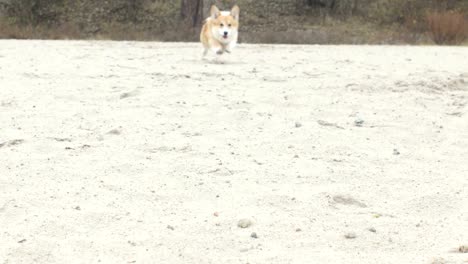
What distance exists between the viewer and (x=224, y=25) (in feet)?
31.3

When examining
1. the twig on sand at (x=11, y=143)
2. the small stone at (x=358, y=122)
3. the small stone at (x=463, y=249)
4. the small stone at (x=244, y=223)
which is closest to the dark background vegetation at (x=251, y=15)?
the small stone at (x=358, y=122)

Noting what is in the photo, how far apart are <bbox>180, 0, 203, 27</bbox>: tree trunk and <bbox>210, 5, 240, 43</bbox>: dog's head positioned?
9.25 meters

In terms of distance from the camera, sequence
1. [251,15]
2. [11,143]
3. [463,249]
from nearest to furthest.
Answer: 1. [463,249]
2. [11,143]
3. [251,15]

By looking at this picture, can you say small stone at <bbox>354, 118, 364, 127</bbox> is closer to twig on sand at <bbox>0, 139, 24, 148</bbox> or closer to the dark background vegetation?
twig on sand at <bbox>0, 139, 24, 148</bbox>

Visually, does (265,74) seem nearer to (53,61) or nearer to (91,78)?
(91,78)

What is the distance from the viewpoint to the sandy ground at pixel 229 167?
3.55m

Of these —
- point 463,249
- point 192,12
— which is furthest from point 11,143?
point 192,12

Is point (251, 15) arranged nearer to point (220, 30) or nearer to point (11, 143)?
point (220, 30)

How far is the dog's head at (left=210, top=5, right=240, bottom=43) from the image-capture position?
952cm

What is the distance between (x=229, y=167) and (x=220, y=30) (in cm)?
499

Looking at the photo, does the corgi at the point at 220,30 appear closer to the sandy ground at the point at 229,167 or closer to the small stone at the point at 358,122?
the sandy ground at the point at 229,167

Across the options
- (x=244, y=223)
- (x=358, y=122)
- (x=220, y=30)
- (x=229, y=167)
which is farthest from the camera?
(x=220, y=30)

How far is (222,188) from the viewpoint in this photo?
4.36 metres

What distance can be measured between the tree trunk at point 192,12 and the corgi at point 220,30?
9097 millimetres
